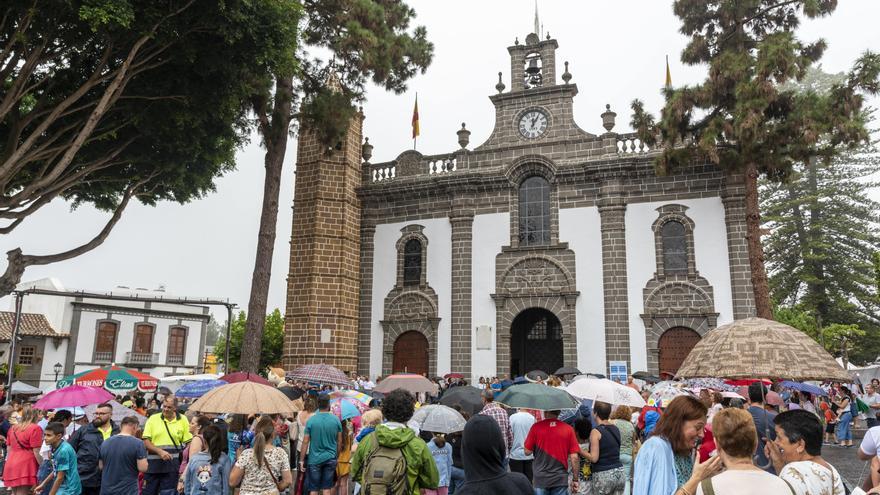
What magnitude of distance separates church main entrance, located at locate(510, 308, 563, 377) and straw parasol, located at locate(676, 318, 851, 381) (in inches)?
676

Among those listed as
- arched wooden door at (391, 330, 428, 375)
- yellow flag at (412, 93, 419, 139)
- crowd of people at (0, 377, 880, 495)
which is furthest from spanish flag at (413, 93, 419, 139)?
crowd of people at (0, 377, 880, 495)

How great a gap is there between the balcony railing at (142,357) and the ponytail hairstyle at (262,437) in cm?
A: 3383

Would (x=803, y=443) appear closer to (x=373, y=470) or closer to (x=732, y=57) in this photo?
(x=373, y=470)

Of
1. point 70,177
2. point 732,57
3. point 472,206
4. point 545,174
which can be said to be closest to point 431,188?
point 472,206

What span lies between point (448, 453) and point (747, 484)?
14.9 ft

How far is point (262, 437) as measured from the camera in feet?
19.7

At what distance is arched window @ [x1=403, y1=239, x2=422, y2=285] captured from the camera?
78.5ft

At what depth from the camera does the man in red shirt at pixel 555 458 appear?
671cm

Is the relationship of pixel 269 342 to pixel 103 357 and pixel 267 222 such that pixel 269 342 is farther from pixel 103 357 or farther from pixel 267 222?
pixel 267 222

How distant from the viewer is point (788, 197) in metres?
37.2

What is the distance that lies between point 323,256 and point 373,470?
725 inches

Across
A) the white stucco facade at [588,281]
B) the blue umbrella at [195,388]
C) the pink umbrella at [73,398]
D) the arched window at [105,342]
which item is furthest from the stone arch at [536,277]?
the arched window at [105,342]

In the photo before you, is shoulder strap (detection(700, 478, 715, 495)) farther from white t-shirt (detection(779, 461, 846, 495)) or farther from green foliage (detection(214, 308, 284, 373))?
green foliage (detection(214, 308, 284, 373))

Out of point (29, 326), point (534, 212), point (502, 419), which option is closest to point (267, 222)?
point (534, 212)
